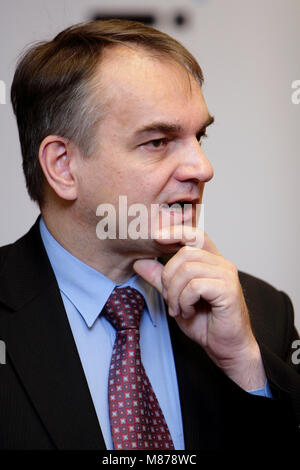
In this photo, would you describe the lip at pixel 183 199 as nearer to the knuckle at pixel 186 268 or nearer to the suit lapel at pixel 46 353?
the knuckle at pixel 186 268

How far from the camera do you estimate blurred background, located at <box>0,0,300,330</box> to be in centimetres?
239

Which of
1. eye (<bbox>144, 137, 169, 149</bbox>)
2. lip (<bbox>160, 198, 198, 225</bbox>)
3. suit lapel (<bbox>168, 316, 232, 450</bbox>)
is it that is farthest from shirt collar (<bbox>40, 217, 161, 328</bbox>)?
eye (<bbox>144, 137, 169, 149</bbox>)

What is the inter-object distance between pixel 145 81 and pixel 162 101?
6 cm

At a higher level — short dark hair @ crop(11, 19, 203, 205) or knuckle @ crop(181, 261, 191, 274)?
short dark hair @ crop(11, 19, 203, 205)

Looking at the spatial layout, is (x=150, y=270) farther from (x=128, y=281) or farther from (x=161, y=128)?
(x=161, y=128)

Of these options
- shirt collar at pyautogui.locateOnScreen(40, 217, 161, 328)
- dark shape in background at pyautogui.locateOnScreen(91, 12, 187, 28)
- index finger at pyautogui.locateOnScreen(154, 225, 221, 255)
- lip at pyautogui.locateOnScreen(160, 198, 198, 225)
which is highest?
dark shape in background at pyautogui.locateOnScreen(91, 12, 187, 28)

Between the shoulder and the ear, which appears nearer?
the ear

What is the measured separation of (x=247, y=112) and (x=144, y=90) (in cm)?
105

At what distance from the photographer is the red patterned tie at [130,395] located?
1.37 meters

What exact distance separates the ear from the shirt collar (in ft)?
0.45

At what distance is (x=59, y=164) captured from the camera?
5.11 ft

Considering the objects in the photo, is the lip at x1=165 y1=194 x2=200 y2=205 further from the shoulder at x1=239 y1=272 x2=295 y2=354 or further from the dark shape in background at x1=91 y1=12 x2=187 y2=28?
the dark shape in background at x1=91 y1=12 x2=187 y2=28

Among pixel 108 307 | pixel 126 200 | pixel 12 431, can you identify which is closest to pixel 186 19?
pixel 126 200

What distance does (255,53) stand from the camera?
2.42 m
